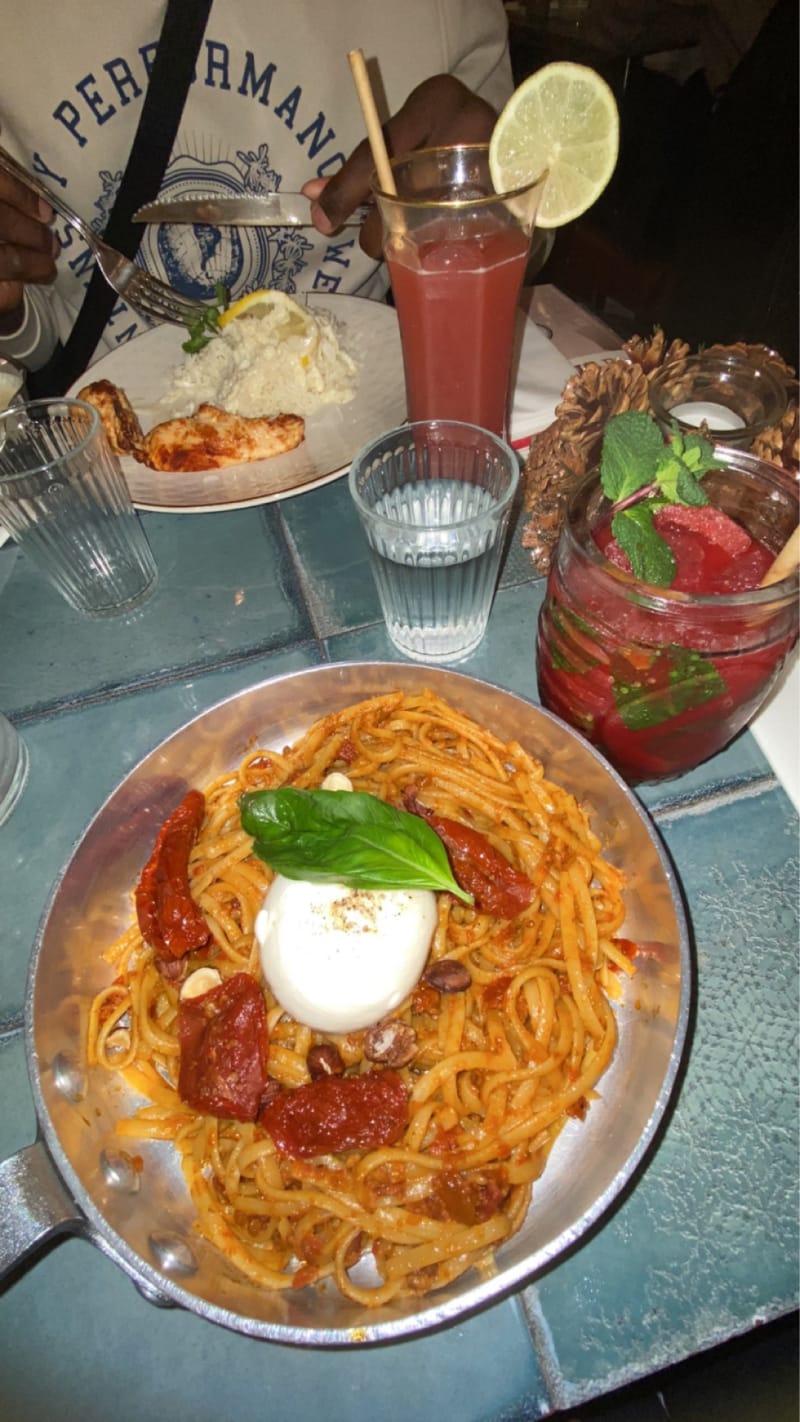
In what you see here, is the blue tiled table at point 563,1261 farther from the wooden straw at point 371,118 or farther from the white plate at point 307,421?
the wooden straw at point 371,118

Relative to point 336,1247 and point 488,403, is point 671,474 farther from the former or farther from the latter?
point 336,1247

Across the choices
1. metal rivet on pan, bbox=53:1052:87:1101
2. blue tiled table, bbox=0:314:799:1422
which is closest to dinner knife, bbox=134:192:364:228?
blue tiled table, bbox=0:314:799:1422

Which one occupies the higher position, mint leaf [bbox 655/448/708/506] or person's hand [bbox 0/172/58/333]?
person's hand [bbox 0/172/58/333]

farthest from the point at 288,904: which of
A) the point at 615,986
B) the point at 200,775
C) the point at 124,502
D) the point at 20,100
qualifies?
the point at 20,100

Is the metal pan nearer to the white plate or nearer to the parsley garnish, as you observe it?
the white plate

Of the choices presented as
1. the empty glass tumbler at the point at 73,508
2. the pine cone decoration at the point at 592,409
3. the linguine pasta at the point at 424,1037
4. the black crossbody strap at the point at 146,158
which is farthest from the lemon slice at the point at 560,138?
the black crossbody strap at the point at 146,158

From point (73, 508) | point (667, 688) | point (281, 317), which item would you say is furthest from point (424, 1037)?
point (281, 317)
